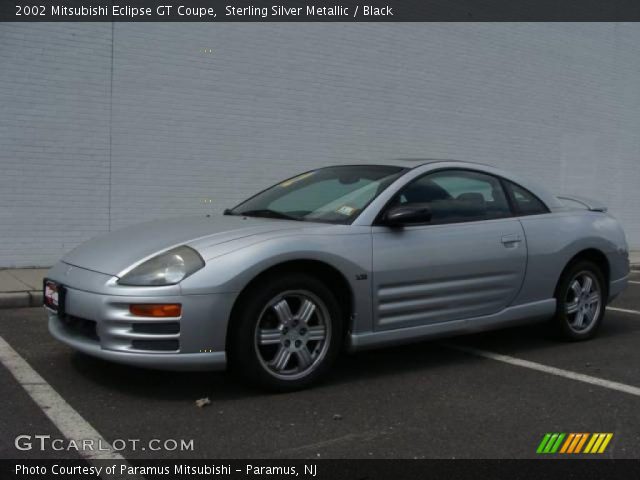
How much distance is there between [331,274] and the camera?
170 inches

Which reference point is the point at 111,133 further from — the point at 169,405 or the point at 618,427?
the point at 618,427

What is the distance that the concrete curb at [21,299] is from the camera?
6898mm

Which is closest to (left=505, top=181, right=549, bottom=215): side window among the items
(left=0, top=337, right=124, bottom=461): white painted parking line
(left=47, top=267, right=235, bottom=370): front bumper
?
(left=47, top=267, right=235, bottom=370): front bumper

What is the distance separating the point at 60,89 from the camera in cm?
909

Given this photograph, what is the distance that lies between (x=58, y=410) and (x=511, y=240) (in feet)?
10.7

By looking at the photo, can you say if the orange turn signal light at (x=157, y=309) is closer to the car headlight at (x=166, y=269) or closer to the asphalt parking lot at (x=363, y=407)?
the car headlight at (x=166, y=269)

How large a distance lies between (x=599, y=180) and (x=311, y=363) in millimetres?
13421

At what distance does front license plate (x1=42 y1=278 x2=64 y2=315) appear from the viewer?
13.5ft

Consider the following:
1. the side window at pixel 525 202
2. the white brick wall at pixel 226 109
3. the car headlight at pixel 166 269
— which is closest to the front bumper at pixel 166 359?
the car headlight at pixel 166 269

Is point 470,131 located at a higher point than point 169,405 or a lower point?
higher

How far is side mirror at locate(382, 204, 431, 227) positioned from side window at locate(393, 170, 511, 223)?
21cm
